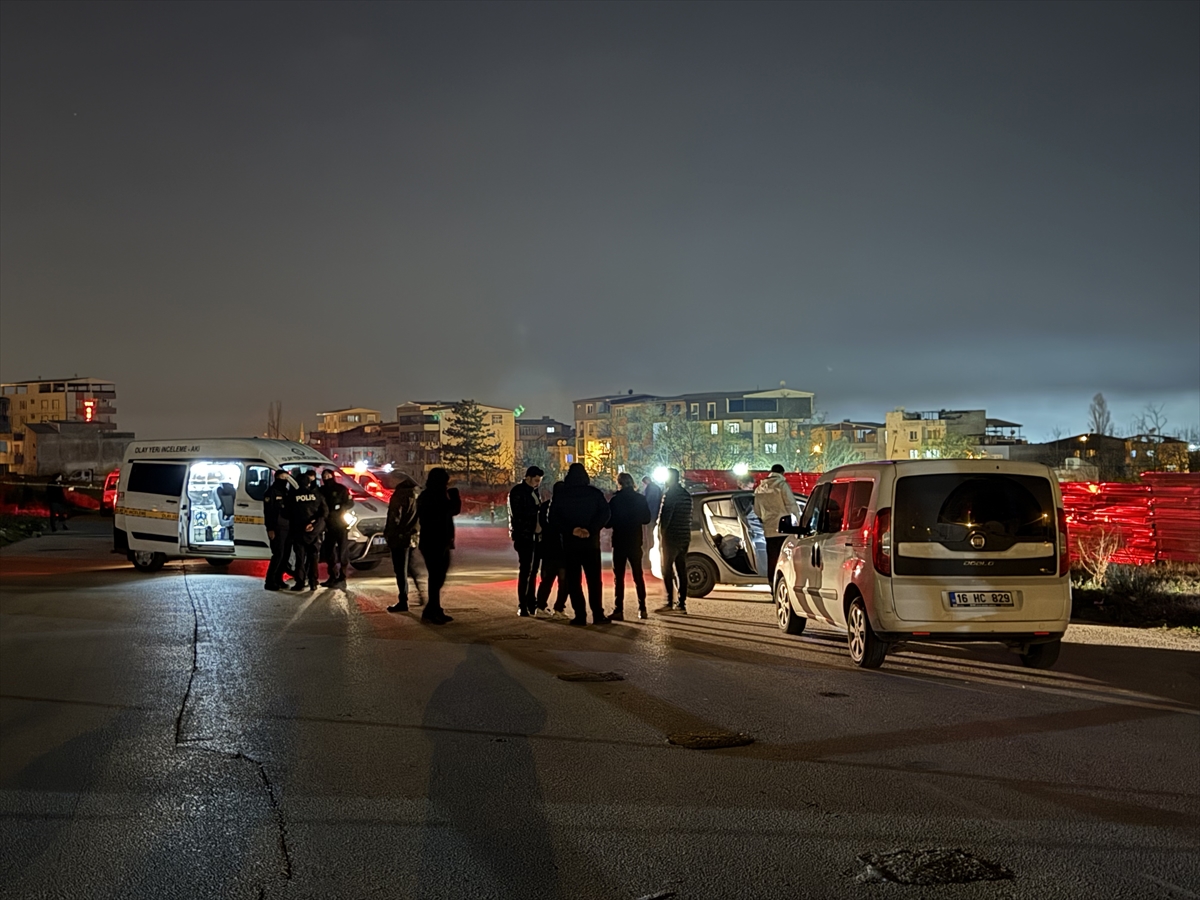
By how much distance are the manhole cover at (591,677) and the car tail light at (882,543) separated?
2.41m

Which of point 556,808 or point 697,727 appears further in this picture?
point 697,727

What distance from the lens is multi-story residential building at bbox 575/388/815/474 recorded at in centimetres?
10062

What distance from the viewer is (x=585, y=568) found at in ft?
44.4

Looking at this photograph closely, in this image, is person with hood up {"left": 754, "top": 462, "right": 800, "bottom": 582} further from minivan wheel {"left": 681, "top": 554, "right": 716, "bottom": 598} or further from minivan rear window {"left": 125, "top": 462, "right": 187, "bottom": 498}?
minivan rear window {"left": 125, "top": 462, "right": 187, "bottom": 498}

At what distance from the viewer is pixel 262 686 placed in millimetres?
9281

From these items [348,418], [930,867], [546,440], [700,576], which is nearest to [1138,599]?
[700,576]

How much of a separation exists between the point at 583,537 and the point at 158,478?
9.44 metres

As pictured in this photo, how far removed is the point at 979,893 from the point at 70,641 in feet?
33.1

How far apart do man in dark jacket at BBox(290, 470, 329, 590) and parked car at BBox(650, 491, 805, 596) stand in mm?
4965

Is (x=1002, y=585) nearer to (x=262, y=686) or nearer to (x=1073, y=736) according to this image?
(x=1073, y=736)

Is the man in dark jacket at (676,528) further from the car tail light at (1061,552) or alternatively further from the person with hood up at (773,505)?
the car tail light at (1061,552)

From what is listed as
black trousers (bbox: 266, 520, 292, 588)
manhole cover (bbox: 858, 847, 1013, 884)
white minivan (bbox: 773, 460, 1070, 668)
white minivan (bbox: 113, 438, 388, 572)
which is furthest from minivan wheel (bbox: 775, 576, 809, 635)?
white minivan (bbox: 113, 438, 388, 572)

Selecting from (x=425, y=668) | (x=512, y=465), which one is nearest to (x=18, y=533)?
(x=425, y=668)

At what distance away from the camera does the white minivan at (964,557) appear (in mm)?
9703
